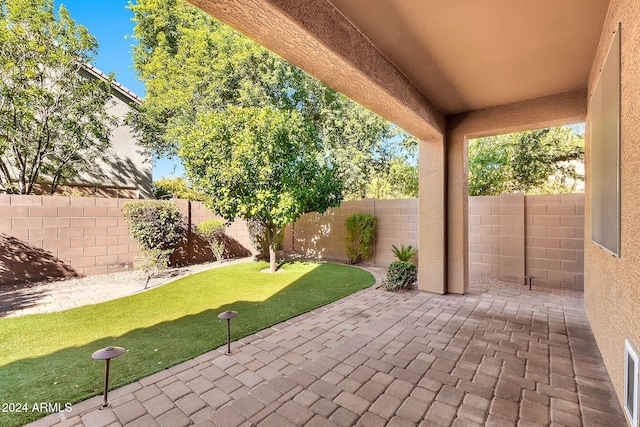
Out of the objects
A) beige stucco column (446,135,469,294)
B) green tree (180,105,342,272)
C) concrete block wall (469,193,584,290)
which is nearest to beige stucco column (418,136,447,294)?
beige stucco column (446,135,469,294)

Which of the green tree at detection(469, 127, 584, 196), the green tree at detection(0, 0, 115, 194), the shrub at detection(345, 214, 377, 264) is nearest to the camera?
the green tree at detection(0, 0, 115, 194)

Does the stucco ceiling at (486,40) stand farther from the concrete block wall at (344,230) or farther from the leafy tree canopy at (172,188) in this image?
the leafy tree canopy at (172,188)

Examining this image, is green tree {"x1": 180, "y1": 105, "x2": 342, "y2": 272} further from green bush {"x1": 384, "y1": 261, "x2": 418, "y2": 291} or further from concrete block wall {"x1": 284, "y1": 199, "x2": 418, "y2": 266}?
green bush {"x1": 384, "y1": 261, "x2": 418, "y2": 291}

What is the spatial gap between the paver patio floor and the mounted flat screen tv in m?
1.24

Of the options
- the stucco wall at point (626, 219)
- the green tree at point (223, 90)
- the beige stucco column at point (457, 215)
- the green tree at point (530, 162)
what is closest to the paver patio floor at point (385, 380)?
the stucco wall at point (626, 219)

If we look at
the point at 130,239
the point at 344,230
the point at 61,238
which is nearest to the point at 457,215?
the point at 344,230

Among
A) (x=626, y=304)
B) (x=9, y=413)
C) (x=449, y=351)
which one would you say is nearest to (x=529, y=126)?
(x=626, y=304)

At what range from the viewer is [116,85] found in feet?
36.5

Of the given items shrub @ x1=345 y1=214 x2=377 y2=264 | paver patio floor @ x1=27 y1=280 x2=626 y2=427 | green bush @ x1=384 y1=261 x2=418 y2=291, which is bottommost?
paver patio floor @ x1=27 y1=280 x2=626 y2=427

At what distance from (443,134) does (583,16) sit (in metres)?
2.71

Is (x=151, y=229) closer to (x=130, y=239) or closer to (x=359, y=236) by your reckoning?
(x=130, y=239)

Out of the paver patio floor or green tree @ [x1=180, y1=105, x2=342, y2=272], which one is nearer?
the paver patio floor

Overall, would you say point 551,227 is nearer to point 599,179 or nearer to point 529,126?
point 529,126

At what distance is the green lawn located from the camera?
249 centimetres
